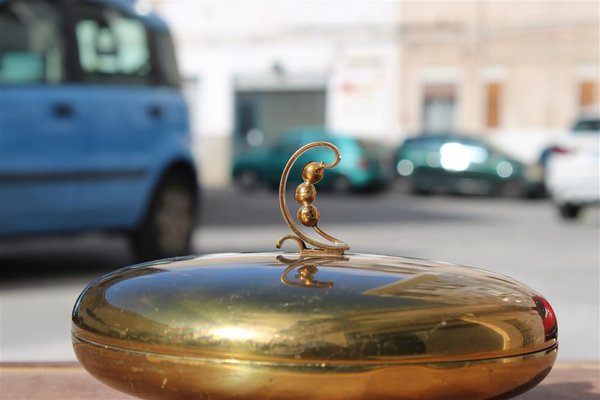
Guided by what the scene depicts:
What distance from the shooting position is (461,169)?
2062cm

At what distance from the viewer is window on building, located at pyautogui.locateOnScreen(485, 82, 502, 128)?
2686cm

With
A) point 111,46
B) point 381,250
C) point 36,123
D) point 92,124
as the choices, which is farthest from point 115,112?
point 381,250

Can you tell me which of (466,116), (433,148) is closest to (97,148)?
(433,148)

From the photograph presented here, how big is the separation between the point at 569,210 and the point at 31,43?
373 inches

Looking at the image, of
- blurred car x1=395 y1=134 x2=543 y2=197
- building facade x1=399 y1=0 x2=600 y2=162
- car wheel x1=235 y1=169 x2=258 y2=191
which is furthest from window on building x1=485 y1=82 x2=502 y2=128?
car wheel x1=235 y1=169 x2=258 y2=191

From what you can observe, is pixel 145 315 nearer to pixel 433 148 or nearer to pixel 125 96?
pixel 125 96

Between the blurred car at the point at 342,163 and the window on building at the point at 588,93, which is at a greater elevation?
the window on building at the point at 588,93

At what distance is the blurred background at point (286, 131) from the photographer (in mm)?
5754

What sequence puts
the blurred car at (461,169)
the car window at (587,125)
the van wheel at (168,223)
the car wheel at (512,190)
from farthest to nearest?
the blurred car at (461,169) → the car wheel at (512,190) → the car window at (587,125) → the van wheel at (168,223)

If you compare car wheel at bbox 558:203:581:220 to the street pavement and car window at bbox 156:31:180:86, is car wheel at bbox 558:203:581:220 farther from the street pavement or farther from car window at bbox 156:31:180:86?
car window at bbox 156:31:180:86

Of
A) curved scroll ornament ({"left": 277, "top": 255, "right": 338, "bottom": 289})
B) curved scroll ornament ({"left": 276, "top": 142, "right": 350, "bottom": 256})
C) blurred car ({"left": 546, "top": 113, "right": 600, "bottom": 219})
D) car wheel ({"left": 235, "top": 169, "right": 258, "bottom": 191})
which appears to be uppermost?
curved scroll ornament ({"left": 276, "top": 142, "right": 350, "bottom": 256})

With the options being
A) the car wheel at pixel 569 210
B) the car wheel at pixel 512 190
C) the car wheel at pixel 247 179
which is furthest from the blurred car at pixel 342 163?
the car wheel at pixel 569 210

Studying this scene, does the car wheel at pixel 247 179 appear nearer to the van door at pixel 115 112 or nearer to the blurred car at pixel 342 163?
the blurred car at pixel 342 163

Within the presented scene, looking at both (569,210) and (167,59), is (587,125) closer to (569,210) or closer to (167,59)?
(569,210)
